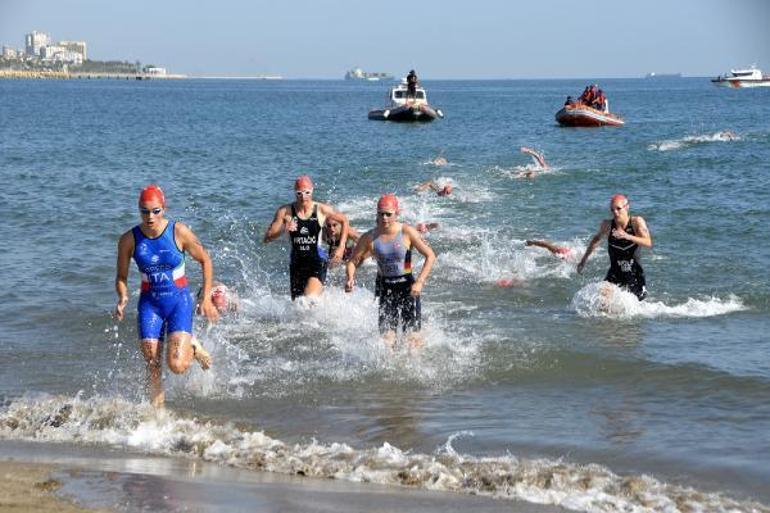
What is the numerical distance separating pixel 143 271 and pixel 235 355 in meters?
3.01

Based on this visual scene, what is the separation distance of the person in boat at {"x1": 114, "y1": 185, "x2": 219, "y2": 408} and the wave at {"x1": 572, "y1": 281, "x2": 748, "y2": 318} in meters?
5.78

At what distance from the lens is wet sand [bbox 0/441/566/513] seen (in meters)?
6.17

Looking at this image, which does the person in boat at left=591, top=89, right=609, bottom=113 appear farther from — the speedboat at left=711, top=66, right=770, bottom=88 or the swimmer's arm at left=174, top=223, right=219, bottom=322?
the speedboat at left=711, top=66, right=770, bottom=88

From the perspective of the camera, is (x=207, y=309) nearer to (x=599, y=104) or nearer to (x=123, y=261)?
(x=123, y=261)

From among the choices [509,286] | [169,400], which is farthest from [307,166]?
[169,400]

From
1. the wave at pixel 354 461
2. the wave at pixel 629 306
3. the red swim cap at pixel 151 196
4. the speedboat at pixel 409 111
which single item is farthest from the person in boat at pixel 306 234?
the speedboat at pixel 409 111

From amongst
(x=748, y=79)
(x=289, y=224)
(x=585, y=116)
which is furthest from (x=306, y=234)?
(x=748, y=79)

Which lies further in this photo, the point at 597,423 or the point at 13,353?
the point at 13,353

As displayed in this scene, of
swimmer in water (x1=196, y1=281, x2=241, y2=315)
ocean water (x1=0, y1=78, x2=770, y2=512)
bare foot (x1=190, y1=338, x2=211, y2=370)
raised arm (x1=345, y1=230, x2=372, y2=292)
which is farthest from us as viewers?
swimmer in water (x1=196, y1=281, x2=241, y2=315)

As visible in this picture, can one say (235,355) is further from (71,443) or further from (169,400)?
(71,443)

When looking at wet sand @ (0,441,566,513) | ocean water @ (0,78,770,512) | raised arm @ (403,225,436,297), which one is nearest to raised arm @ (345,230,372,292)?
raised arm @ (403,225,436,297)

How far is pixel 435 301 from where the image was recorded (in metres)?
13.8

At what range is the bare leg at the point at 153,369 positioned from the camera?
26.6 feet

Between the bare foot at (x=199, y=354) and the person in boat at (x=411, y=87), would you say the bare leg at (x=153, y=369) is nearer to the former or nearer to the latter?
the bare foot at (x=199, y=354)
